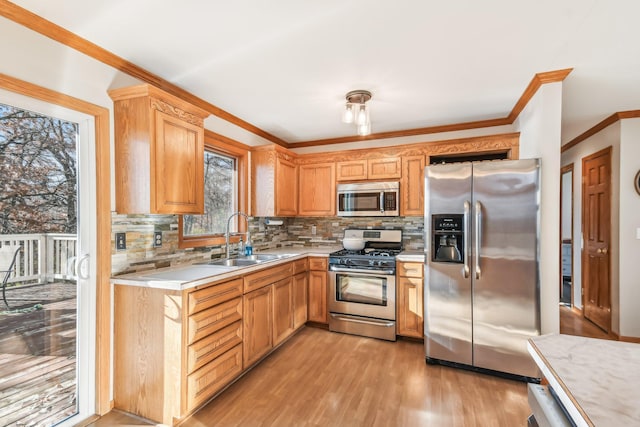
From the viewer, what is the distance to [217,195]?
335 centimetres

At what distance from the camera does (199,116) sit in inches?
97.0

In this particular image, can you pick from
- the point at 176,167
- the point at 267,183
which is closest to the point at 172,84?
the point at 176,167

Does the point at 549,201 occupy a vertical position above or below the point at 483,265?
above

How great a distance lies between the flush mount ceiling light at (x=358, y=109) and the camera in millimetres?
2695

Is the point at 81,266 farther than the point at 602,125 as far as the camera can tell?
No

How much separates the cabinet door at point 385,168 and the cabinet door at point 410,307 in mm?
1281

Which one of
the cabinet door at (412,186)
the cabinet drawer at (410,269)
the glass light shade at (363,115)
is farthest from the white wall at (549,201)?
the glass light shade at (363,115)

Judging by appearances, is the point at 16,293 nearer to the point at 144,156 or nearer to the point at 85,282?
the point at 85,282

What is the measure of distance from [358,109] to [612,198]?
10.4 ft

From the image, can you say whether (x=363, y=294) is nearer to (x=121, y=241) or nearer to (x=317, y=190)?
(x=317, y=190)

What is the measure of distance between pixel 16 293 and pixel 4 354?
1.12ft

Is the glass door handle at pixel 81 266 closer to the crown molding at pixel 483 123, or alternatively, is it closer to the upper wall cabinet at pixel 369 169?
the upper wall cabinet at pixel 369 169

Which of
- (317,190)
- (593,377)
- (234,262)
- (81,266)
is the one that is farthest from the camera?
(317,190)

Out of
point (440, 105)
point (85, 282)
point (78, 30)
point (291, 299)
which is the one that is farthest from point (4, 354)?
point (440, 105)
